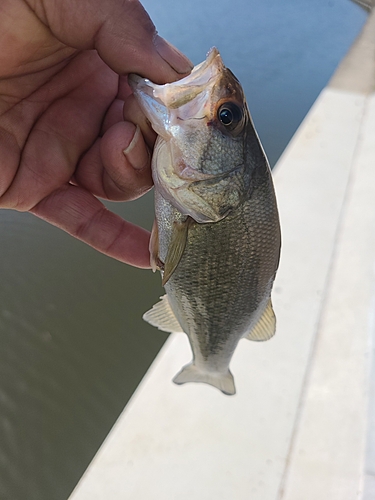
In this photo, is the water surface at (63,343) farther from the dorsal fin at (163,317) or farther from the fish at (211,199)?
the fish at (211,199)

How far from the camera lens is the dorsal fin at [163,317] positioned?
1333 mm

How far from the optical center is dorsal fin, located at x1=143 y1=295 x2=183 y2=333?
1333 mm

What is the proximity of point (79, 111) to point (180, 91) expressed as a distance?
1.68ft

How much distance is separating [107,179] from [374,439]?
1455 mm

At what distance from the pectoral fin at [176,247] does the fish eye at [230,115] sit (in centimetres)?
25

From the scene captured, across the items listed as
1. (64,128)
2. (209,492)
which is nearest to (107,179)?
(64,128)

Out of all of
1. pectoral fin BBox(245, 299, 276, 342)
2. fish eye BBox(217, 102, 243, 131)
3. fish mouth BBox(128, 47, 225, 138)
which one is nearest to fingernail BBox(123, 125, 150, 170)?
fish mouth BBox(128, 47, 225, 138)

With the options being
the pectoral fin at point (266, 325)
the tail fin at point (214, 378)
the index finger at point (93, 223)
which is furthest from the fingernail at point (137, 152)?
the tail fin at point (214, 378)

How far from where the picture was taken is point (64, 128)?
1306 millimetres

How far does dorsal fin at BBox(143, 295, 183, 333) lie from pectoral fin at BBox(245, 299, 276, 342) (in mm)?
254

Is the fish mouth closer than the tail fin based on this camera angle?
Yes

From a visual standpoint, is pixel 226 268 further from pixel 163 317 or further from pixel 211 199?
pixel 163 317

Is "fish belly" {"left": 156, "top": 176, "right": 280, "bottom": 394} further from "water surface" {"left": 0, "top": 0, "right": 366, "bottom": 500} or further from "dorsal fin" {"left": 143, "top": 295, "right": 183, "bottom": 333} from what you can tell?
"water surface" {"left": 0, "top": 0, "right": 366, "bottom": 500}

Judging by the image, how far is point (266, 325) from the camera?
1257 millimetres
